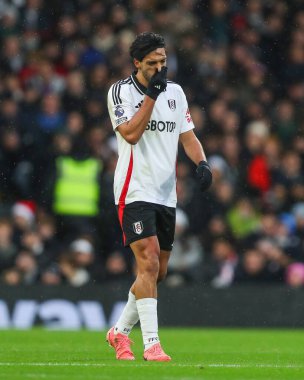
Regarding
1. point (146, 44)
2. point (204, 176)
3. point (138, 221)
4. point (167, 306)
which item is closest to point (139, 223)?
point (138, 221)

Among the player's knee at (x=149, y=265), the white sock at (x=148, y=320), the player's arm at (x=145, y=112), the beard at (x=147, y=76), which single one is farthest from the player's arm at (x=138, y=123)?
the white sock at (x=148, y=320)

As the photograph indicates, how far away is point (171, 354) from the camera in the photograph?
965 cm

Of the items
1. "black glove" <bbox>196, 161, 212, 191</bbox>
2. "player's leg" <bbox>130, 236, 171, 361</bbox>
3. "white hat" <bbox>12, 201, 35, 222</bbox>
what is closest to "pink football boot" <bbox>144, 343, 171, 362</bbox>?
"player's leg" <bbox>130, 236, 171, 361</bbox>

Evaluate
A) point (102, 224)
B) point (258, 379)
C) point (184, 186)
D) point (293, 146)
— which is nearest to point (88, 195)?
point (102, 224)

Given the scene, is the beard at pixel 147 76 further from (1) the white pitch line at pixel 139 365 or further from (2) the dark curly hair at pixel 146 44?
(1) the white pitch line at pixel 139 365

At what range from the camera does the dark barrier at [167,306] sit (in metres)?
14.3

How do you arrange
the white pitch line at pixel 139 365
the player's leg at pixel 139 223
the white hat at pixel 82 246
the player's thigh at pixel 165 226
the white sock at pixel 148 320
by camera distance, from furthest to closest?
the white hat at pixel 82 246 < the player's thigh at pixel 165 226 < the player's leg at pixel 139 223 < the white sock at pixel 148 320 < the white pitch line at pixel 139 365

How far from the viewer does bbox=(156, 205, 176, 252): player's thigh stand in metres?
8.59

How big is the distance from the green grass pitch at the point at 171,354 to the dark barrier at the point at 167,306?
588 mm

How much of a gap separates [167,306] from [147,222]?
6.34 metres

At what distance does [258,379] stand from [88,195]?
26.9 feet

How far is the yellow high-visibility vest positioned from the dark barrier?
3.99ft

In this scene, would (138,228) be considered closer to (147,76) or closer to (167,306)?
(147,76)

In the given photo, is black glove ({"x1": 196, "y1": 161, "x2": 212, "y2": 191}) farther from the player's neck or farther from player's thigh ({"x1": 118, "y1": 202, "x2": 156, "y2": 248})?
the player's neck
